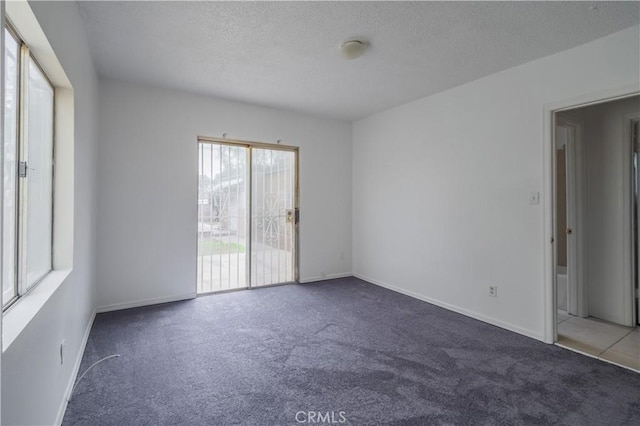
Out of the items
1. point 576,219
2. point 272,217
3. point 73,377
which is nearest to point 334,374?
point 73,377

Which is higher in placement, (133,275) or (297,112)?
(297,112)

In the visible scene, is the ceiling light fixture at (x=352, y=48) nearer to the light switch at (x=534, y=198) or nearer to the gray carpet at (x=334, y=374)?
the light switch at (x=534, y=198)

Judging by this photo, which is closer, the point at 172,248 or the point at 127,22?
the point at 127,22

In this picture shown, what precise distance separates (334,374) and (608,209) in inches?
132

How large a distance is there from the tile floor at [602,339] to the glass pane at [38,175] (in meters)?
3.86

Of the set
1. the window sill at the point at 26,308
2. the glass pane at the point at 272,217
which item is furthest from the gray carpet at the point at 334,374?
the glass pane at the point at 272,217

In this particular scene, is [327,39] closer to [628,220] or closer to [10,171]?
[10,171]

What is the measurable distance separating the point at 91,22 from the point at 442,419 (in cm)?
356

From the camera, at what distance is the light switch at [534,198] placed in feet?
9.21

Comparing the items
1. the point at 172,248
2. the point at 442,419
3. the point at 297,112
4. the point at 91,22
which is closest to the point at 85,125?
the point at 91,22

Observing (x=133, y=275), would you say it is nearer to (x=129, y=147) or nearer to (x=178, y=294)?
(x=178, y=294)

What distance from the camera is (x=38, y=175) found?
1.72 meters

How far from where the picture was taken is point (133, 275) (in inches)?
138

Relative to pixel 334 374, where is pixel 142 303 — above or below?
above
